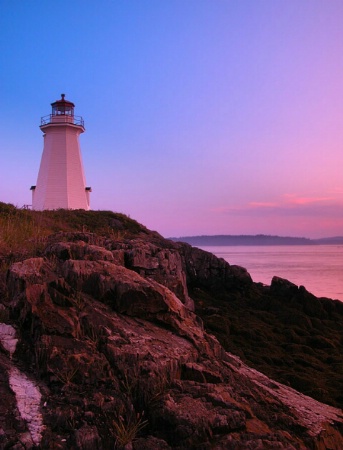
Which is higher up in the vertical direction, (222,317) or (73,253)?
(73,253)

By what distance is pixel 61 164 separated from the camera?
119ft

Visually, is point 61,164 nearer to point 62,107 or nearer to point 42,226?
point 62,107

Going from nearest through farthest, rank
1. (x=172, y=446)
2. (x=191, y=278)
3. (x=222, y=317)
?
(x=172, y=446)
(x=222, y=317)
(x=191, y=278)

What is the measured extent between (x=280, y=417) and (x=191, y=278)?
11.5 meters

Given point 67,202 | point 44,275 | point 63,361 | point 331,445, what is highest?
point 67,202

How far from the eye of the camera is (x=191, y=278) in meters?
16.4

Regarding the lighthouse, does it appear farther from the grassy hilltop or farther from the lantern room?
the grassy hilltop

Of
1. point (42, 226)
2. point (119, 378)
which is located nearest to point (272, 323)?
point (42, 226)

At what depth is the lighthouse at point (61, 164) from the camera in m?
35.9

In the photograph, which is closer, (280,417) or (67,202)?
(280,417)

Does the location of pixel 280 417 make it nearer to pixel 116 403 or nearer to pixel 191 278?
pixel 116 403

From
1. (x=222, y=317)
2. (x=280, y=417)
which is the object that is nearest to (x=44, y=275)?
(x=280, y=417)

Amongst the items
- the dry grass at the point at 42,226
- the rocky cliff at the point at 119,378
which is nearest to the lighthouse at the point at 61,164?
the dry grass at the point at 42,226

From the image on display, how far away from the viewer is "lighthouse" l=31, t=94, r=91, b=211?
35.9 metres
